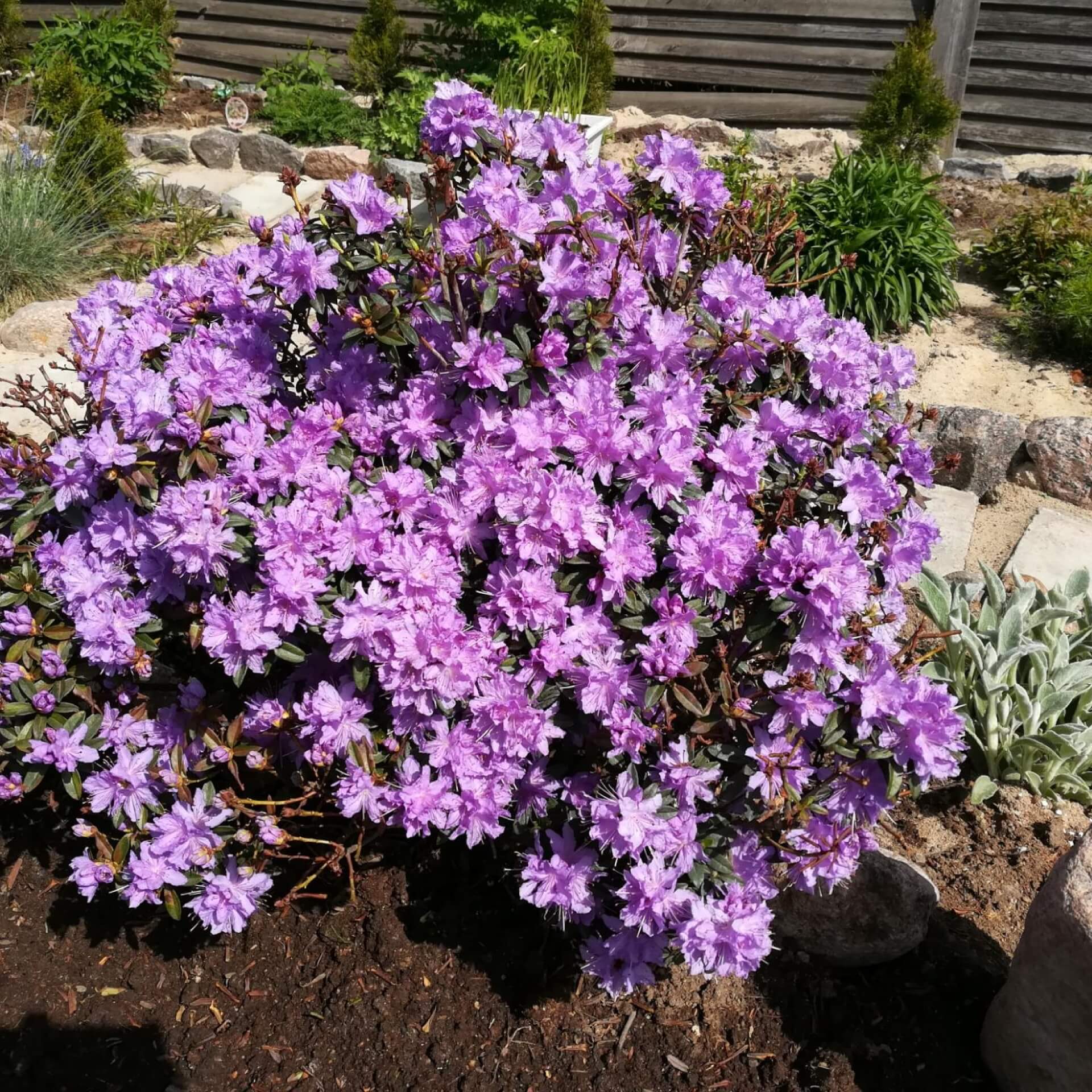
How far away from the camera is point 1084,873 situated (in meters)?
1.58

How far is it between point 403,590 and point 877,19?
7.43 metres

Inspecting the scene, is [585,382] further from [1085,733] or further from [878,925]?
[1085,733]

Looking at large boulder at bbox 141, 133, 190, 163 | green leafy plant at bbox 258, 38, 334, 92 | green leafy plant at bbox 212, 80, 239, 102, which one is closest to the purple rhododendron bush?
large boulder at bbox 141, 133, 190, 163

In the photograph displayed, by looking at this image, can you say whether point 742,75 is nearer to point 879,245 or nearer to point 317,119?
point 317,119

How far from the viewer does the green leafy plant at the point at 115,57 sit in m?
7.39

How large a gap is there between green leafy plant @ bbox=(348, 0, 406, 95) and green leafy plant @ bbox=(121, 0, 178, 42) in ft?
6.21

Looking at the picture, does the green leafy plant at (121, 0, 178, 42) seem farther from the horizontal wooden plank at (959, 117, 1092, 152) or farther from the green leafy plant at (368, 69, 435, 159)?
the horizontal wooden plank at (959, 117, 1092, 152)

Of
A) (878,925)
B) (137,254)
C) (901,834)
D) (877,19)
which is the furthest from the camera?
(877,19)

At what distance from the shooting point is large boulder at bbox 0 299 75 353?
446cm

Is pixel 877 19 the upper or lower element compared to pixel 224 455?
upper

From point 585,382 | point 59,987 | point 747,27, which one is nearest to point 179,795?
point 59,987

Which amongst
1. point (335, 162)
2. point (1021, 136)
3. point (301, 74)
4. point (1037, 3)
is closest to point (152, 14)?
point (301, 74)

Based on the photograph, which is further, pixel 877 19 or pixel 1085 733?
pixel 877 19

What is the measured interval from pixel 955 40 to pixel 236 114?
5594 millimetres
